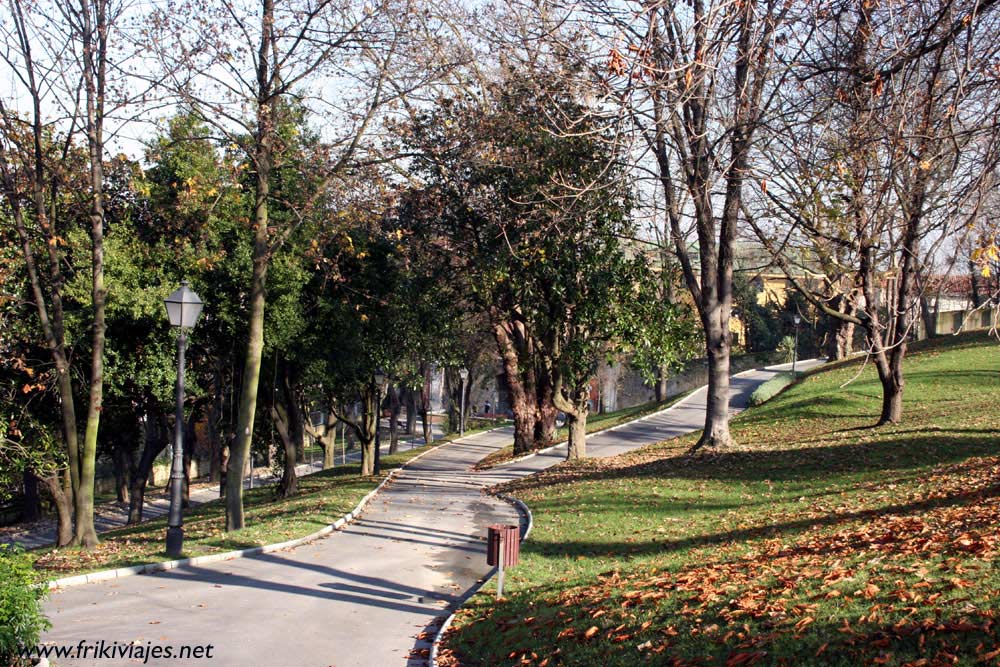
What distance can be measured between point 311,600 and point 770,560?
5.39 metres

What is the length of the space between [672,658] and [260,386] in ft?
70.7

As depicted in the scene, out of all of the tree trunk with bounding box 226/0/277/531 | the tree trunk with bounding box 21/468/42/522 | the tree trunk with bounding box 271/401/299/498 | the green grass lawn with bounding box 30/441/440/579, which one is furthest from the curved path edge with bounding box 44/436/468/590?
the tree trunk with bounding box 21/468/42/522

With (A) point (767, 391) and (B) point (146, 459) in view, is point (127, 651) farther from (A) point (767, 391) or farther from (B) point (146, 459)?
(A) point (767, 391)

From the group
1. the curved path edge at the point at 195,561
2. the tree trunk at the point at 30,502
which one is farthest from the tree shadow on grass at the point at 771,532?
the tree trunk at the point at 30,502

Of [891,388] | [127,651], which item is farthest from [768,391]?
[127,651]

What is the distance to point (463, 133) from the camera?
21484 mm

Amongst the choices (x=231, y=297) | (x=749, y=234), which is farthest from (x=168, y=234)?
(x=749, y=234)

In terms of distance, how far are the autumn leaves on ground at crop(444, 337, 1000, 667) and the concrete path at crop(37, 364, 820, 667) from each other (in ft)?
2.94

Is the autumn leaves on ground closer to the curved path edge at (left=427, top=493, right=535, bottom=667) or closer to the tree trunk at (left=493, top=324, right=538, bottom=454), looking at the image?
the curved path edge at (left=427, top=493, right=535, bottom=667)

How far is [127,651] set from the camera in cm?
838

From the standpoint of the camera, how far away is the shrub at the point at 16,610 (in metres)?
6.39

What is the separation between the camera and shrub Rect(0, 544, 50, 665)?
639cm

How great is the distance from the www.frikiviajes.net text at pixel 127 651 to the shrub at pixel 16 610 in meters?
1.36

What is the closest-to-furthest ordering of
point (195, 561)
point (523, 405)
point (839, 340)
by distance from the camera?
point (195, 561) → point (523, 405) → point (839, 340)
